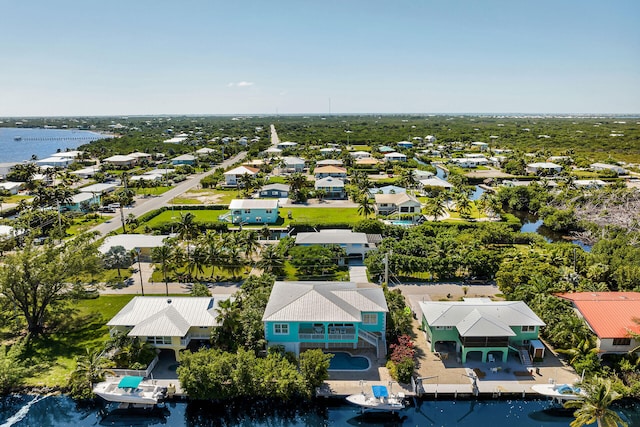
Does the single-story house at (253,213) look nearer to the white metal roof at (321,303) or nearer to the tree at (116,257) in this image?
the tree at (116,257)

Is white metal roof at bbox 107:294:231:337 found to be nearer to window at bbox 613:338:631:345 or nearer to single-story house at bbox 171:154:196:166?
window at bbox 613:338:631:345

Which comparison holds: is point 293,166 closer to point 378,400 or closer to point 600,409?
point 378,400

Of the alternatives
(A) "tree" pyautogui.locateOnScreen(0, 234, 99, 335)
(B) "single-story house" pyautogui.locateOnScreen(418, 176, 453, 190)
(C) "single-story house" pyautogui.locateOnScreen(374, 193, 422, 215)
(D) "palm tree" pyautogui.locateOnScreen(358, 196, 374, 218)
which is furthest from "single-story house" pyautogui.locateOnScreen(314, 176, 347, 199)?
(A) "tree" pyautogui.locateOnScreen(0, 234, 99, 335)

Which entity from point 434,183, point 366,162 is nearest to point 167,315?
point 434,183

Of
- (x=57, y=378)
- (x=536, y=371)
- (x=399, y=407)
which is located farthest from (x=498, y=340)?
(x=57, y=378)

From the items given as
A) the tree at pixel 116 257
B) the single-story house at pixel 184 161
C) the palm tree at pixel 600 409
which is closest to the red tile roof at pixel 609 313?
the palm tree at pixel 600 409

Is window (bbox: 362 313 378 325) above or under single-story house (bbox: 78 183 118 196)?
under

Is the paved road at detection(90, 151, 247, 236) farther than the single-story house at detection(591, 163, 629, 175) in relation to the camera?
No
